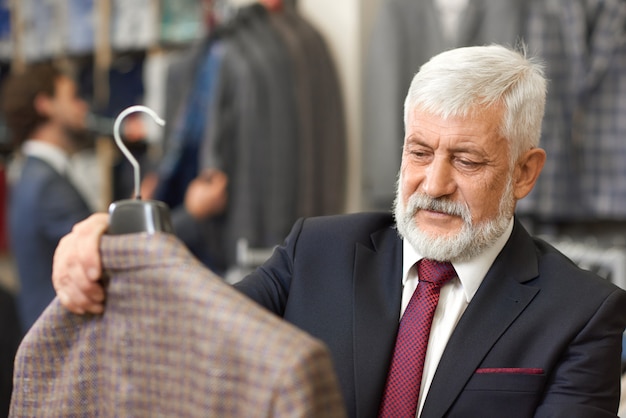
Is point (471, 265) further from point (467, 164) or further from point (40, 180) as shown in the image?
point (40, 180)

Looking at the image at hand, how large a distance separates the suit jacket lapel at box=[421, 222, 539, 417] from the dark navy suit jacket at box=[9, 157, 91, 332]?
2024mm

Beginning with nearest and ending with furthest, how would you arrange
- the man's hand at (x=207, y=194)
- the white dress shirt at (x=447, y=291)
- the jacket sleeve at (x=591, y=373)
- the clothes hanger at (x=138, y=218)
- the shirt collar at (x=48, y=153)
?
the clothes hanger at (x=138, y=218) < the jacket sleeve at (x=591, y=373) < the white dress shirt at (x=447, y=291) < the shirt collar at (x=48, y=153) < the man's hand at (x=207, y=194)

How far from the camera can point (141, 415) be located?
1.22 meters

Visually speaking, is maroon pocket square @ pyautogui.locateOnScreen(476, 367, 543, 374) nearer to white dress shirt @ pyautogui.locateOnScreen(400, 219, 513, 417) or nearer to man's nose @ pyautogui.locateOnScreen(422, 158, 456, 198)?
white dress shirt @ pyautogui.locateOnScreen(400, 219, 513, 417)

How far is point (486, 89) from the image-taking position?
151 cm

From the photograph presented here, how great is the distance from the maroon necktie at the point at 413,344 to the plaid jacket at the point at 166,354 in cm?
45

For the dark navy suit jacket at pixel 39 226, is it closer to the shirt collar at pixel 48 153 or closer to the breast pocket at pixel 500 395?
the shirt collar at pixel 48 153

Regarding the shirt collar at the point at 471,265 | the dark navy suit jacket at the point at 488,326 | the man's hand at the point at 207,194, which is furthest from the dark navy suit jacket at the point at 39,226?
the shirt collar at the point at 471,265

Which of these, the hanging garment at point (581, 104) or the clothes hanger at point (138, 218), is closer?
the clothes hanger at point (138, 218)

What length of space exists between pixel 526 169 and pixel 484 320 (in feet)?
0.99

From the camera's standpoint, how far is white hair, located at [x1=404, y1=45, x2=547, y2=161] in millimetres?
1500

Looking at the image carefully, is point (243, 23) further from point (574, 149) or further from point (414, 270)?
point (414, 270)

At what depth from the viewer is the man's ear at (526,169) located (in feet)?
5.32

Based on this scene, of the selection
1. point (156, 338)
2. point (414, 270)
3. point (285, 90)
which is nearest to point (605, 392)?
point (414, 270)
